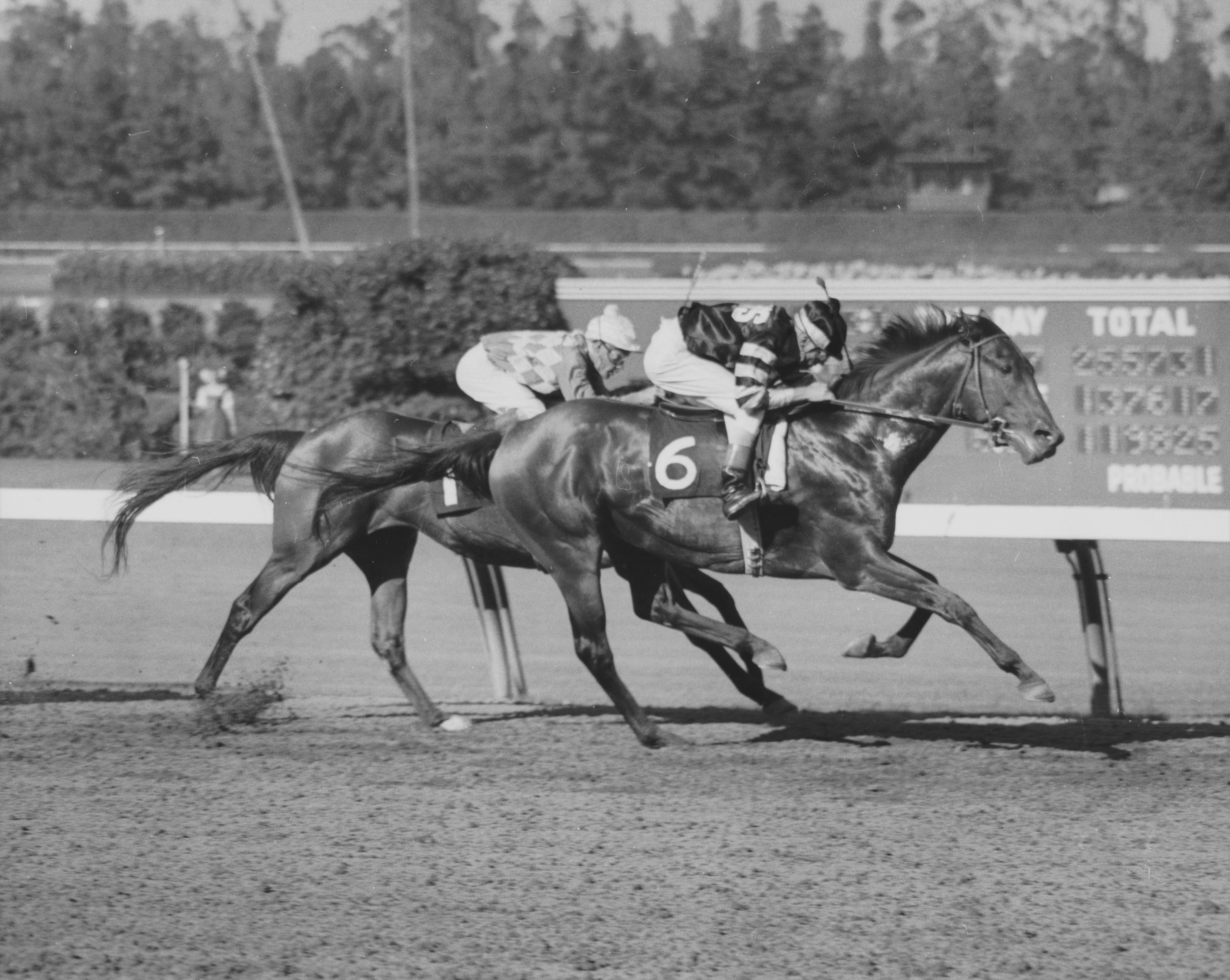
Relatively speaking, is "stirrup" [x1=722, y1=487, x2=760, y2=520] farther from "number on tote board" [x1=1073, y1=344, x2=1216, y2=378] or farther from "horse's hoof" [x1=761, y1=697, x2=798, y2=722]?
"number on tote board" [x1=1073, y1=344, x2=1216, y2=378]

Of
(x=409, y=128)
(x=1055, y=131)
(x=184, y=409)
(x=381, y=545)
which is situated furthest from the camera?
(x=409, y=128)

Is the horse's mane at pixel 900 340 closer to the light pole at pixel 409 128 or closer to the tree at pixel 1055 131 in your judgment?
the light pole at pixel 409 128

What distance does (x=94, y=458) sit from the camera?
18.2m

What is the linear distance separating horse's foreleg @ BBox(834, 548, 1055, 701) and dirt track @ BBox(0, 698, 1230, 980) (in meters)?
0.33

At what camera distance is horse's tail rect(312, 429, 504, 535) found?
645cm

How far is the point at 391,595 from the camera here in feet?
22.5

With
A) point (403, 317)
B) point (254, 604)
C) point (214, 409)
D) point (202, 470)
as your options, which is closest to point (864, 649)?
point (254, 604)

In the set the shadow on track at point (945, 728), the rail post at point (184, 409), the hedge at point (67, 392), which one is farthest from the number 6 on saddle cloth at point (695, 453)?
the hedge at point (67, 392)

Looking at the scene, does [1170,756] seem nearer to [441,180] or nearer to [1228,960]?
[1228,960]

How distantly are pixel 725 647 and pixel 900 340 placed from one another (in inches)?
51.6

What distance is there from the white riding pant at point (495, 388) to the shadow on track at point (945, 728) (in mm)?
1232

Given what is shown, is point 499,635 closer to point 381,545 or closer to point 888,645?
point 381,545

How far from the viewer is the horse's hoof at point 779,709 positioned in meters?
6.49

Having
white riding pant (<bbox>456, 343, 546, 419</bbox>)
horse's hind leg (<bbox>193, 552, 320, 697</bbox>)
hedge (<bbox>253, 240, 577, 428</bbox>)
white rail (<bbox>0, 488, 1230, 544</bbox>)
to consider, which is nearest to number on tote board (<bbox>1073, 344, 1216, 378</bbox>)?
hedge (<bbox>253, 240, 577, 428</bbox>)
